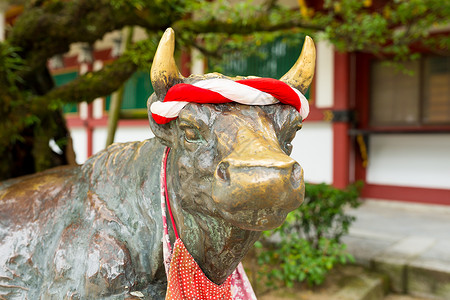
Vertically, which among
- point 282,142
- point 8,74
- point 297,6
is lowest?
point 282,142

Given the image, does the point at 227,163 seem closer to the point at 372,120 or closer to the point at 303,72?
the point at 303,72

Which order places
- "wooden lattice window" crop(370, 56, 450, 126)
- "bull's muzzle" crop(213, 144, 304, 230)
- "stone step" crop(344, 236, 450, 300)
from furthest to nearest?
1. "wooden lattice window" crop(370, 56, 450, 126)
2. "stone step" crop(344, 236, 450, 300)
3. "bull's muzzle" crop(213, 144, 304, 230)

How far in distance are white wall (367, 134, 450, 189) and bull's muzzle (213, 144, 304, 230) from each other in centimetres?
678

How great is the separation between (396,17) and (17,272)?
4238 mm

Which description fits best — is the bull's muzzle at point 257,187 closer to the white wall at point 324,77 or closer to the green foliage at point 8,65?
the green foliage at point 8,65

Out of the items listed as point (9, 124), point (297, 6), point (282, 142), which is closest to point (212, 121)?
point (282, 142)

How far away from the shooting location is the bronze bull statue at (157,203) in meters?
0.96

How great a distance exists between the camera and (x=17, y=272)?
4.33 ft

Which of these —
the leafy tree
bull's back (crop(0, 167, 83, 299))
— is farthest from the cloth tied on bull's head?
the leafy tree

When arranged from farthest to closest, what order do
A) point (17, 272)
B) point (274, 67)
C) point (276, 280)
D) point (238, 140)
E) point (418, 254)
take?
point (274, 67), point (418, 254), point (276, 280), point (17, 272), point (238, 140)

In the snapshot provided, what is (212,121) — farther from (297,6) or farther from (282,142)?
(297,6)

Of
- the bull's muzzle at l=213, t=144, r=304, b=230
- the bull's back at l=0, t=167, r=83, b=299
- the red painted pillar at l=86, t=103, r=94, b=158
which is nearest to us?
the bull's muzzle at l=213, t=144, r=304, b=230

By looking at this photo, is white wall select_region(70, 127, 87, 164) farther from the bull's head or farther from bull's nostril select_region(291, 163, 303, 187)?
bull's nostril select_region(291, 163, 303, 187)

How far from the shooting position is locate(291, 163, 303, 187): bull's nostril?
3.13ft
